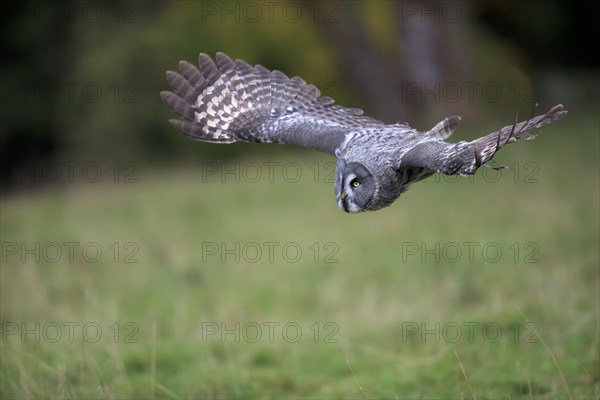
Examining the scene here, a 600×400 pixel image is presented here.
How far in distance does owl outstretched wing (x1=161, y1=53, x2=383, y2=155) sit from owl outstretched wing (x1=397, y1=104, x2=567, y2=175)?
1.68 m

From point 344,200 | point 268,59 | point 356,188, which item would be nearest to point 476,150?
point 356,188

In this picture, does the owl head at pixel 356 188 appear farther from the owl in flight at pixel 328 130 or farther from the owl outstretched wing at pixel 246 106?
the owl outstretched wing at pixel 246 106

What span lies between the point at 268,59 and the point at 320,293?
48.7 feet

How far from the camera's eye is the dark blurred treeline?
60.6 feet

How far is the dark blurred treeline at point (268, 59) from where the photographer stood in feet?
60.6

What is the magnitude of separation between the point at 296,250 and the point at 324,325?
2.77m

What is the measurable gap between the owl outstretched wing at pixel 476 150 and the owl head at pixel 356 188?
55cm

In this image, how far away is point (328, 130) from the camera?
275 inches

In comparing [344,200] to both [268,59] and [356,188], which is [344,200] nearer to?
[356,188]

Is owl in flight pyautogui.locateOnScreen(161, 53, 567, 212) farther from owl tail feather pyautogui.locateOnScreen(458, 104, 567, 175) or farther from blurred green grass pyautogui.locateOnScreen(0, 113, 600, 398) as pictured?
blurred green grass pyautogui.locateOnScreen(0, 113, 600, 398)

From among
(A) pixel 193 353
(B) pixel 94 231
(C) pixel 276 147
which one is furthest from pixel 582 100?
(A) pixel 193 353

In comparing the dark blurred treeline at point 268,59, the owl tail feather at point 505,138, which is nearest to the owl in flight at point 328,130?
the owl tail feather at point 505,138

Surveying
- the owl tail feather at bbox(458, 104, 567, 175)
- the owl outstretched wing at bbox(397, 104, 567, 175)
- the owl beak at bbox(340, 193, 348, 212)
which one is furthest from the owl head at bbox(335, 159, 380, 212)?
the owl tail feather at bbox(458, 104, 567, 175)

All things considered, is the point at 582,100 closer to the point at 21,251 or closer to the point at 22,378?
the point at 21,251
